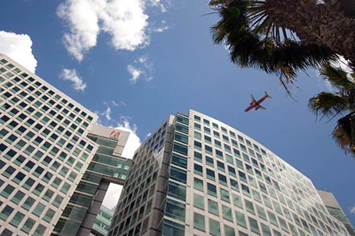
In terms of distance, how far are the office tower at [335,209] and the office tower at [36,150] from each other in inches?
2102

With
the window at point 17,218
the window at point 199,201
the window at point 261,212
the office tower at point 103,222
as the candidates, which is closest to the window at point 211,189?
the window at point 199,201

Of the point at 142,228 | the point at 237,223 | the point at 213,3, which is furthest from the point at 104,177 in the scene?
the point at 213,3

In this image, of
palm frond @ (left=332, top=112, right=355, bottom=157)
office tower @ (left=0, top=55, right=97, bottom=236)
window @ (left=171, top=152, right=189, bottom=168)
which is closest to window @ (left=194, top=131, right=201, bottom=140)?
window @ (left=171, top=152, right=189, bottom=168)

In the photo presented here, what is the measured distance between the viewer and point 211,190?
1291 inches

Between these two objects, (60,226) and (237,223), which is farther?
(60,226)

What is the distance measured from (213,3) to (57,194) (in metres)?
43.0

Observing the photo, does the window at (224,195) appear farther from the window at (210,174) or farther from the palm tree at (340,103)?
the palm tree at (340,103)

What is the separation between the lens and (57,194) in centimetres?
4222

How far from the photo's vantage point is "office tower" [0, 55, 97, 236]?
3725 cm

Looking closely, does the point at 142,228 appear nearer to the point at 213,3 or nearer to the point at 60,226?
the point at 60,226

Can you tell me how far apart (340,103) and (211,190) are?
27010mm

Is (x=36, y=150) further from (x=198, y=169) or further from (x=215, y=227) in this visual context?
(x=215, y=227)

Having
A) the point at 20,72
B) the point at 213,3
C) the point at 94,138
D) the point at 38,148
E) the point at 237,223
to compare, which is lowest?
the point at 213,3

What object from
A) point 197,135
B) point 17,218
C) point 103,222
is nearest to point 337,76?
point 197,135
